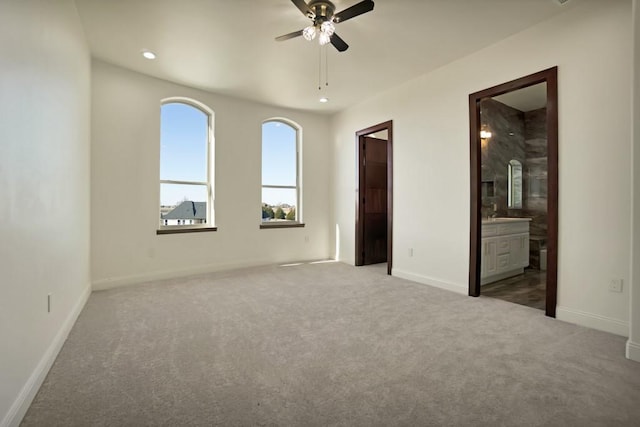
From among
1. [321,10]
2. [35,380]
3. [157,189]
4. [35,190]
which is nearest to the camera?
[35,380]

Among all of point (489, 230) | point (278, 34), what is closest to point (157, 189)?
point (278, 34)

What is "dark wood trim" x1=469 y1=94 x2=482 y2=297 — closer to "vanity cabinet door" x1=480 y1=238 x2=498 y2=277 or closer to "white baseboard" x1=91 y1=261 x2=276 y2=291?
"vanity cabinet door" x1=480 y1=238 x2=498 y2=277

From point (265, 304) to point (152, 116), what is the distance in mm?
3014

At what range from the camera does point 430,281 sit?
392cm

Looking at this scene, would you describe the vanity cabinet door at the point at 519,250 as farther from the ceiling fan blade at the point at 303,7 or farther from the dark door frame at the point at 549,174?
the ceiling fan blade at the point at 303,7

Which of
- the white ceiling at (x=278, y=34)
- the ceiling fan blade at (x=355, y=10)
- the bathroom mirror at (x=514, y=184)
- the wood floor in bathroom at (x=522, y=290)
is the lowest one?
the wood floor in bathroom at (x=522, y=290)

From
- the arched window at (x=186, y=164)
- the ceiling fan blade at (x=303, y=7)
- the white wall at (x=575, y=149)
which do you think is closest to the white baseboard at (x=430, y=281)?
the white wall at (x=575, y=149)

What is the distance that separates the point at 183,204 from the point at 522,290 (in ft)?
15.9

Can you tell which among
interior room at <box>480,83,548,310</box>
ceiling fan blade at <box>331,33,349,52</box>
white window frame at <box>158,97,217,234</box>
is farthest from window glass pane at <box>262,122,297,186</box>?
interior room at <box>480,83,548,310</box>

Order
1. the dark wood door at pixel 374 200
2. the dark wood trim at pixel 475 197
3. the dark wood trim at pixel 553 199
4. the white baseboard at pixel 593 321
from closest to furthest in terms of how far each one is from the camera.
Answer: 1. the white baseboard at pixel 593 321
2. the dark wood trim at pixel 553 199
3. the dark wood trim at pixel 475 197
4. the dark wood door at pixel 374 200

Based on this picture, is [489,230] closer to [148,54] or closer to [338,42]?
[338,42]

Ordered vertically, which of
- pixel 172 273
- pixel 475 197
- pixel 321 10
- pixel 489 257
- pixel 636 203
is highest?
pixel 321 10

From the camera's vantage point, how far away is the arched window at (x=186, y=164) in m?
4.36

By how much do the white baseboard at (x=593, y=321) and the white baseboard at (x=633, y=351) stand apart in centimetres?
46
